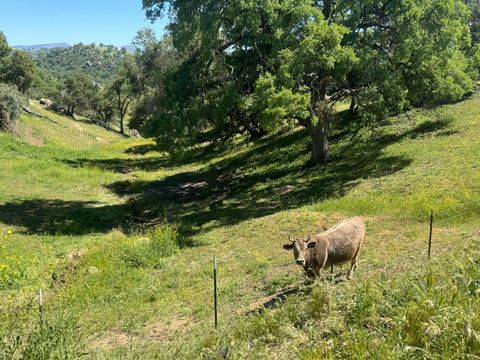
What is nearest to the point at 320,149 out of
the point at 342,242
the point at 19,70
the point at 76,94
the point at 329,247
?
the point at 342,242

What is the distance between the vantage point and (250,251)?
17594mm

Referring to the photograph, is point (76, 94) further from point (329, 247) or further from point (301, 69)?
point (329, 247)

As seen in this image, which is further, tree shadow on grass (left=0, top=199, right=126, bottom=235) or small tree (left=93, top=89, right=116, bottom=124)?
small tree (left=93, top=89, right=116, bottom=124)

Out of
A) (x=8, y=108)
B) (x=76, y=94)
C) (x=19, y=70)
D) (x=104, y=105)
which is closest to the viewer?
(x=8, y=108)

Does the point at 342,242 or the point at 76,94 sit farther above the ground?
the point at 76,94

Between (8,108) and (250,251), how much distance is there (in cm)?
3794

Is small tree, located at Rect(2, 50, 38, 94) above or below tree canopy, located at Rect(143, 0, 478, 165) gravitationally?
above

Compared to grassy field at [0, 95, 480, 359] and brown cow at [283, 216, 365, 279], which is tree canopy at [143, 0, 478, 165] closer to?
grassy field at [0, 95, 480, 359]

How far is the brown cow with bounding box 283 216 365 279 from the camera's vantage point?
11.5 m

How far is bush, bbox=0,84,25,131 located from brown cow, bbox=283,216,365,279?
1658 inches

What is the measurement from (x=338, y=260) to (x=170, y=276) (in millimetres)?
6463

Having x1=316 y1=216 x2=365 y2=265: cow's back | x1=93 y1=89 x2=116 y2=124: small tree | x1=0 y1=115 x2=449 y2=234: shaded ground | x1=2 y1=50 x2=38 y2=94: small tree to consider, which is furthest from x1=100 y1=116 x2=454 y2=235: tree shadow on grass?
x1=93 y1=89 x2=116 y2=124: small tree

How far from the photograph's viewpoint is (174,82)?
85.8ft

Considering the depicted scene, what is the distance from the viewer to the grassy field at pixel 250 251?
274 inches
